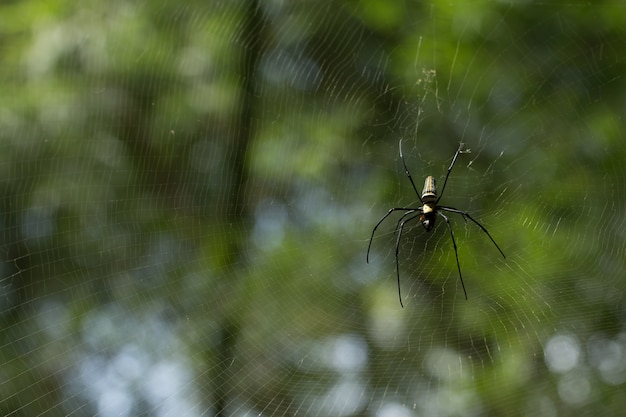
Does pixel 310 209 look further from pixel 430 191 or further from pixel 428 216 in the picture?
pixel 430 191

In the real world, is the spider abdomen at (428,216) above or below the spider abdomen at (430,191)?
below

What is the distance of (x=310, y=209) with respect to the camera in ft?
20.7

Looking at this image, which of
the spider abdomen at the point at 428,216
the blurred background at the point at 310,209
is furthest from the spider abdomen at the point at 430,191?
the blurred background at the point at 310,209

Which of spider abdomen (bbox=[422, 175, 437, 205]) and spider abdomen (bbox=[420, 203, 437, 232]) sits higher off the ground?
spider abdomen (bbox=[422, 175, 437, 205])

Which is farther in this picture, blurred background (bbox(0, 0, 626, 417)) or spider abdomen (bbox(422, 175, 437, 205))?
blurred background (bbox(0, 0, 626, 417))

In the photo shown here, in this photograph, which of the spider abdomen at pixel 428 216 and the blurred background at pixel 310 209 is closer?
the spider abdomen at pixel 428 216

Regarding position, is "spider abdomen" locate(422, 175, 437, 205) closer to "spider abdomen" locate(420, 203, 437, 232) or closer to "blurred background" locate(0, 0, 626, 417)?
"spider abdomen" locate(420, 203, 437, 232)

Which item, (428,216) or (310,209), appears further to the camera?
(310,209)

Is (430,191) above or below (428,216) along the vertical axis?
above

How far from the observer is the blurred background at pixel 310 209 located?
18.0 feet

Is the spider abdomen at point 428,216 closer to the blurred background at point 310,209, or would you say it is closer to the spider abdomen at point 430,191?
the spider abdomen at point 430,191

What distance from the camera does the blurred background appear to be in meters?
5.48

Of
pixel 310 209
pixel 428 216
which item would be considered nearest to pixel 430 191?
pixel 428 216

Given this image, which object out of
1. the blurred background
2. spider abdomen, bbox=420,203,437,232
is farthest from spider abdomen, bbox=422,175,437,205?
the blurred background
